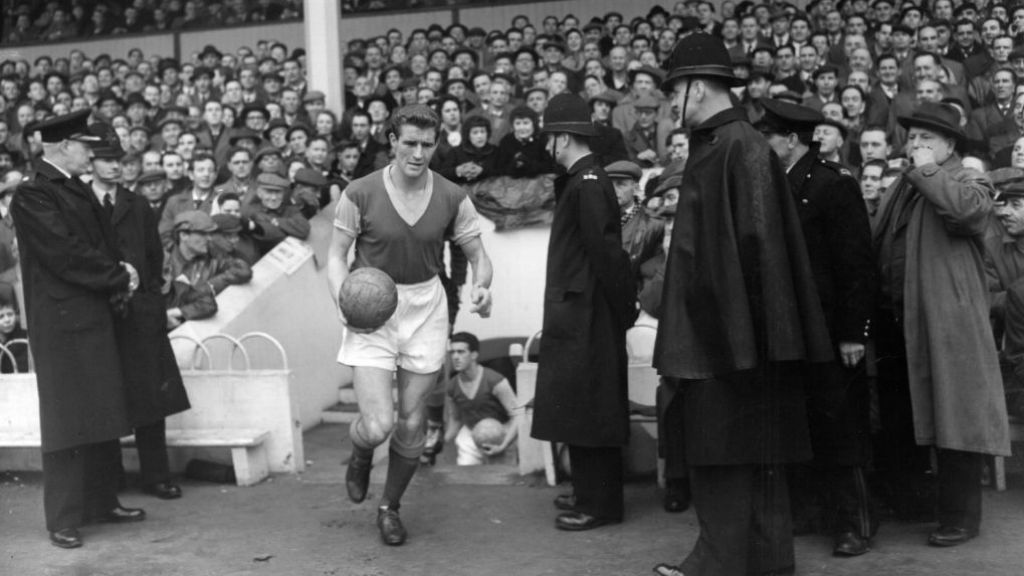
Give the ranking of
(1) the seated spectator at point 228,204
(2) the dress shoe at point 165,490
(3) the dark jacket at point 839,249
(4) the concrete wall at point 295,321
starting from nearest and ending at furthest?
(3) the dark jacket at point 839,249 → (2) the dress shoe at point 165,490 → (4) the concrete wall at point 295,321 → (1) the seated spectator at point 228,204

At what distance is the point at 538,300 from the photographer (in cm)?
1059

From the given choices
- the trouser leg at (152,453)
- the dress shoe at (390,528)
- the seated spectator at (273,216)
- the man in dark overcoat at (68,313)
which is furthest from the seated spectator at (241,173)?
the dress shoe at (390,528)

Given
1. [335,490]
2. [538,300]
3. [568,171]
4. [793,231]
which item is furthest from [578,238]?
[538,300]

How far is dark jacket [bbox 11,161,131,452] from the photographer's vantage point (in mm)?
6145

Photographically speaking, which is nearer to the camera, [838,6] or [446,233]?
[446,233]

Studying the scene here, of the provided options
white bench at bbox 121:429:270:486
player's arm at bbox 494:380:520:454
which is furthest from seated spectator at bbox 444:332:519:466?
white bench at bbox 121:429:270:486

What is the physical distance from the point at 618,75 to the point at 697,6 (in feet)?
6.29

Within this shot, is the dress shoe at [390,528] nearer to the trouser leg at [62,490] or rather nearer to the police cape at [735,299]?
the trouser leg at [62,490]

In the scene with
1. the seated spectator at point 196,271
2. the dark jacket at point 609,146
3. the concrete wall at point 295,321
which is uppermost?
the dark jacket at point 609,146

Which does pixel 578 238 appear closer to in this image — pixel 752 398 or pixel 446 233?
pixel 446 233

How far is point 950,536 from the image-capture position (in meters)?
5.56

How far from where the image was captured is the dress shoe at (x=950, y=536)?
5559 mm

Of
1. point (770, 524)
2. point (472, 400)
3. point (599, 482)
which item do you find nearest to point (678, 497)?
point (599, 482)

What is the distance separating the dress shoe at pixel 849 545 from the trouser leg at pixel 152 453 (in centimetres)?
390
